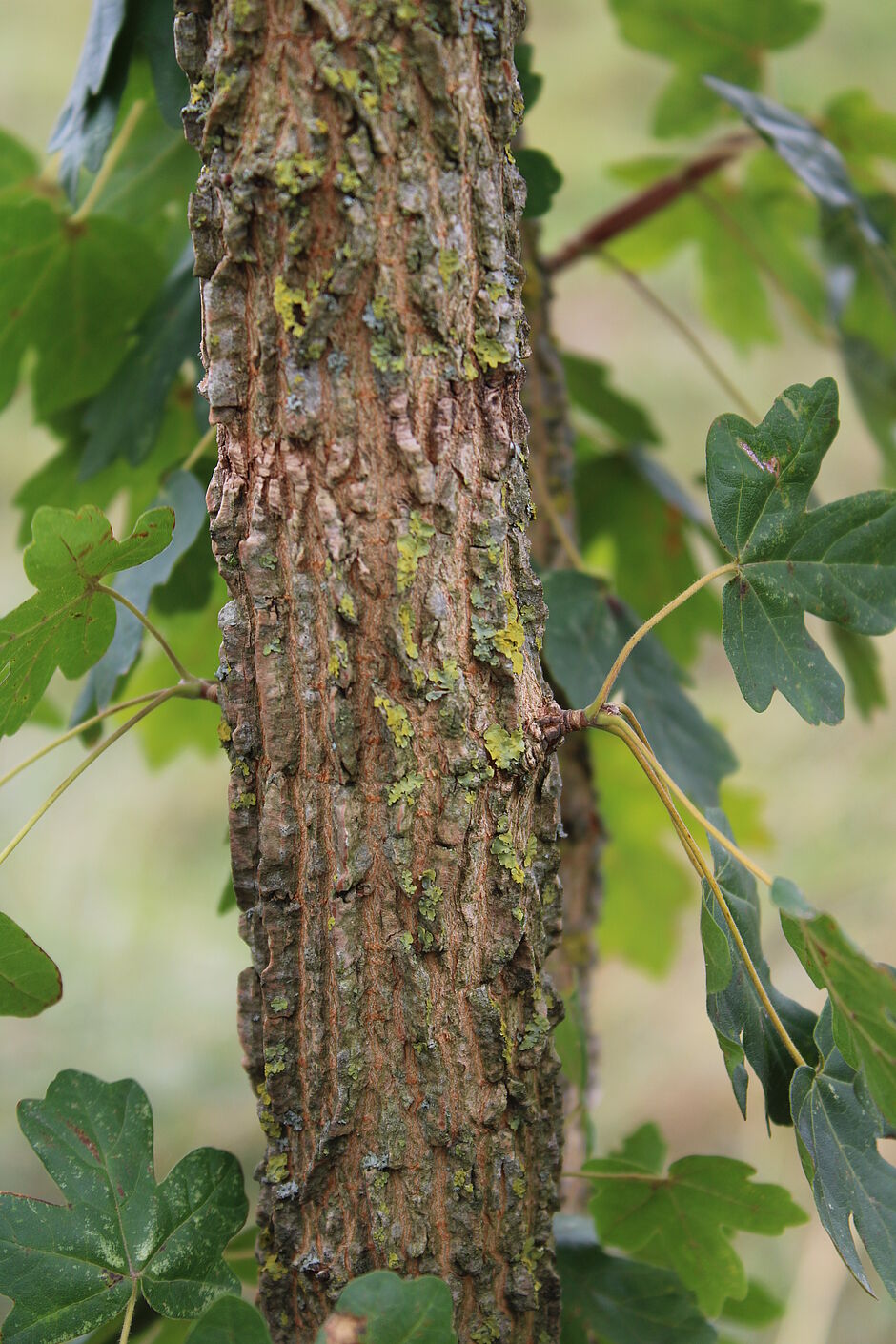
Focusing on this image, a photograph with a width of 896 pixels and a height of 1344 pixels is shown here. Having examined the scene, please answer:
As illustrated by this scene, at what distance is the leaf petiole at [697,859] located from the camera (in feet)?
1.34

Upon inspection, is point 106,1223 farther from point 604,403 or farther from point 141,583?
point 604,403

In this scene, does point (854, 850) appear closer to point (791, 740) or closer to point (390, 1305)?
point (791, 740)

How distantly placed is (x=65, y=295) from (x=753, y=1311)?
0.74 meters

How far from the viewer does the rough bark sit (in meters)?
0.70

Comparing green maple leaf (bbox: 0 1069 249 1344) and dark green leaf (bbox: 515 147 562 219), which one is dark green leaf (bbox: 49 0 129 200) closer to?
dark green leaf (bbox: 515 147 562 219)

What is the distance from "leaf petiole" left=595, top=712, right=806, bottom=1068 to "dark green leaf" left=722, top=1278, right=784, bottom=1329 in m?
0.29

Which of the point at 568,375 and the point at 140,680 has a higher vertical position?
the point at 568,375

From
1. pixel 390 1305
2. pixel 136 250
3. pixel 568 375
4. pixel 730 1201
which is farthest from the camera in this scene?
pixel 568 375

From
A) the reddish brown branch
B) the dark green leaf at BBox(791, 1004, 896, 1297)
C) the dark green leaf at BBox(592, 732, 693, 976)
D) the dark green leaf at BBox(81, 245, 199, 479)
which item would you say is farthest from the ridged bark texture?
the dark green leaf at BBox(592, 732, 693, 976)

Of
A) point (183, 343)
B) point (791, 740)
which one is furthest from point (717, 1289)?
point (791, 740)

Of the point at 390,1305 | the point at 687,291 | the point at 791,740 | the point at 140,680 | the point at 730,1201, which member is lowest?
the point at 390,1305

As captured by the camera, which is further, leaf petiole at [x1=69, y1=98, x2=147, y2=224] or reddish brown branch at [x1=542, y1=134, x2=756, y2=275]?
reddish brown branch at [x1=542, y1=134, x2=756, y2=275]

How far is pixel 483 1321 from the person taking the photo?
42 cm

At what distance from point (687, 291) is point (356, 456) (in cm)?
271
